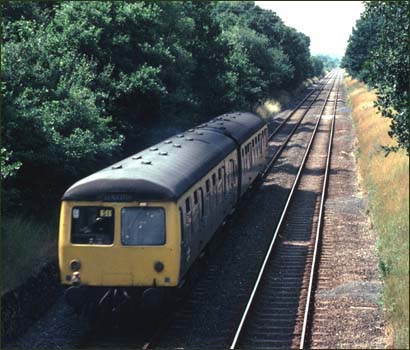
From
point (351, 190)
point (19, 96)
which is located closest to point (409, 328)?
point (19, 96)

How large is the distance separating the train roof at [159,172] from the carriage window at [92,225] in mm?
244

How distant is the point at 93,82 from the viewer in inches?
936

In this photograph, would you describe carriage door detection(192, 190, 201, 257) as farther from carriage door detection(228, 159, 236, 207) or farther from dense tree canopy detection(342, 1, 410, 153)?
dense tree canopy detection(342, 1, 410, 153)

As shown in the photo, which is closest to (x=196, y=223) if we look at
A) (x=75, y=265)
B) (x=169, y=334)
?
(x=169, y=334)

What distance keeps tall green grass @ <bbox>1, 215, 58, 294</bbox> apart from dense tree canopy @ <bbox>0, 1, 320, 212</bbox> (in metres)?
0.72

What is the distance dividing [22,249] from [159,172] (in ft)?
13.1

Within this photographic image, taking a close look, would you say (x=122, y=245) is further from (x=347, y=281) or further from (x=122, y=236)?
(x=347, y=281)

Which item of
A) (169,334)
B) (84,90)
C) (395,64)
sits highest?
(395,64)

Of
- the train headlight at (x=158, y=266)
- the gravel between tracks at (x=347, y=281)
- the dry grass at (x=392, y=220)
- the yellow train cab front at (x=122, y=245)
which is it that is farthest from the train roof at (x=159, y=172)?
the dry grass at (x=392, y=220)

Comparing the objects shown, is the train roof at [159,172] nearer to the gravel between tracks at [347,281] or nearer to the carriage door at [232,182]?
the carriage door at [232,182]

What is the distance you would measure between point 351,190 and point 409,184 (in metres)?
8.12

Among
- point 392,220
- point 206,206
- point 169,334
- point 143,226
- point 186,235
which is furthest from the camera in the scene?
point 392,220

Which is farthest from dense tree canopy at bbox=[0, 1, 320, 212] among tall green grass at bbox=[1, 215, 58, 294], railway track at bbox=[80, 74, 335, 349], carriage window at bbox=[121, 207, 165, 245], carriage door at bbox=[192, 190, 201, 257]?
railway track at bbox=[80, 74, 335, 349]

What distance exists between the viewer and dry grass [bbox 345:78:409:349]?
42.1 ft
